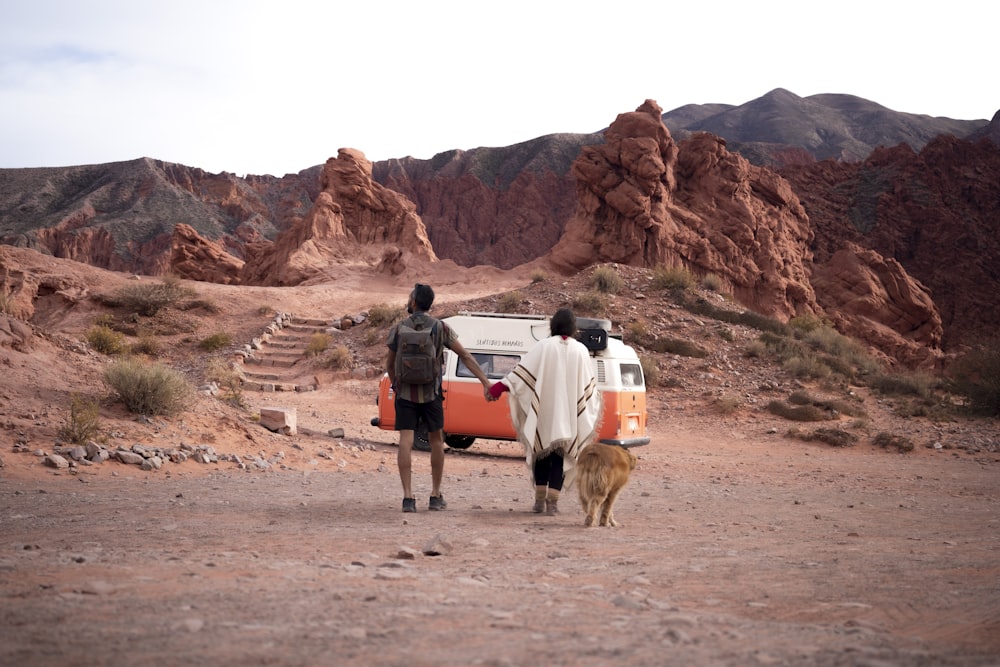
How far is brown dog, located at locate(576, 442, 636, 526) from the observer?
6.78 meters

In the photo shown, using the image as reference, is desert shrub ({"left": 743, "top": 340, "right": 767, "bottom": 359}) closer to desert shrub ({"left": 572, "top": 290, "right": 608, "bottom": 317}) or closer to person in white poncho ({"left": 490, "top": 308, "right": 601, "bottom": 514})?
desert shrub ({"left": 572, "top": 290, "right": 608, "bottom": 317})

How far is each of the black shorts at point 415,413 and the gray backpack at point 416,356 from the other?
204 mm

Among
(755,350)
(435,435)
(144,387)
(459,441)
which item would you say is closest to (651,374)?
(755,350)

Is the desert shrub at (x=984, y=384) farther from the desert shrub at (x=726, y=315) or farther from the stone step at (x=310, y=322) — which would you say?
the stone step at (x=310, y=322)

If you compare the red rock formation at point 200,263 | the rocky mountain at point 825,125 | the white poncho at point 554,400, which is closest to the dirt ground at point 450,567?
the white poncho at point 554,400

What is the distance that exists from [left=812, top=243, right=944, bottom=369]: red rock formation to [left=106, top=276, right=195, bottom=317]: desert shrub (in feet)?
98.7

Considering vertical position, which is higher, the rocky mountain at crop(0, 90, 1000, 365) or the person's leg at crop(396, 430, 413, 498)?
the rocky mountain at crop(0, 90, 1000, 365)

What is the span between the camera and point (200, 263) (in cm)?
5038

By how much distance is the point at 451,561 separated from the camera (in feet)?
16.8

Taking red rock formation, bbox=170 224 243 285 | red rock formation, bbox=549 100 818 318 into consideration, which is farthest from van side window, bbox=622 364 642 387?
red rock formation, bbox=170 224 243 285

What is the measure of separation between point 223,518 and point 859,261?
45.3m

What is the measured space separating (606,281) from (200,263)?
3142 cm

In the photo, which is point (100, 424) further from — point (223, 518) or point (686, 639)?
point (686, 639)

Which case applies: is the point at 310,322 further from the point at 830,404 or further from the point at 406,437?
the point at 406,437
